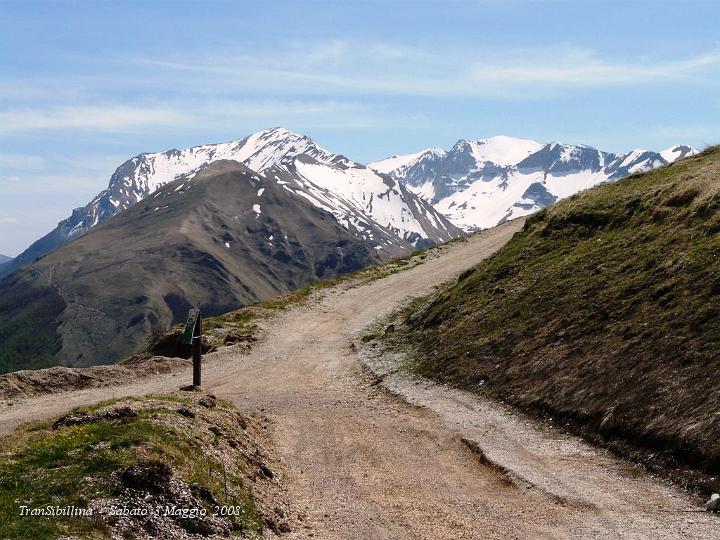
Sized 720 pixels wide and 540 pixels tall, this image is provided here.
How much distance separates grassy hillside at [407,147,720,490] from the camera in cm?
2169

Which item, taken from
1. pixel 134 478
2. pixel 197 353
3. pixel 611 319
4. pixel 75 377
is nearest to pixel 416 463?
pixel 134 478

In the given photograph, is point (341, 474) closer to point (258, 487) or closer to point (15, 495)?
point (258, 487)

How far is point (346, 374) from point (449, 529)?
1961cm

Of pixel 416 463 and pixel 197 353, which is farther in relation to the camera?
pixel 197 353

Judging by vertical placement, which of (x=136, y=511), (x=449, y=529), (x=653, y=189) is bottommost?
(x=449, y=529)

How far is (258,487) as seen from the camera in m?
18.8

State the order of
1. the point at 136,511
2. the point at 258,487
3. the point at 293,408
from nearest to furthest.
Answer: the point at 136,511
the point at 258,487
the point at 293,408

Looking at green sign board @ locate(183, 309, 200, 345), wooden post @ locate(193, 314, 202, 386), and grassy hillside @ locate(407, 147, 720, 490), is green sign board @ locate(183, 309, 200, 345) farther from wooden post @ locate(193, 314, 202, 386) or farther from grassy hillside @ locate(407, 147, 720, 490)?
grassy hillside @ locate(407, 147, 720, 490)

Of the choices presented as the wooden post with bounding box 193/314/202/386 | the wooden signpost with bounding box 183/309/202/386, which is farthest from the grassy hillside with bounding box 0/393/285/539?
the wooden post with bounding box 193/314/202/386

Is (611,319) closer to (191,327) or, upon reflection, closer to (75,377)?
(191,327)

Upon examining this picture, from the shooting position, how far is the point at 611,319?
28516mm

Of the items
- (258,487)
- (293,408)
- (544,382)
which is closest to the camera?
(258,487)

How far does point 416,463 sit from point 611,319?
36.3 ft

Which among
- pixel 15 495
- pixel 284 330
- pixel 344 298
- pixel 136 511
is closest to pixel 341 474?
pixel 136 511
